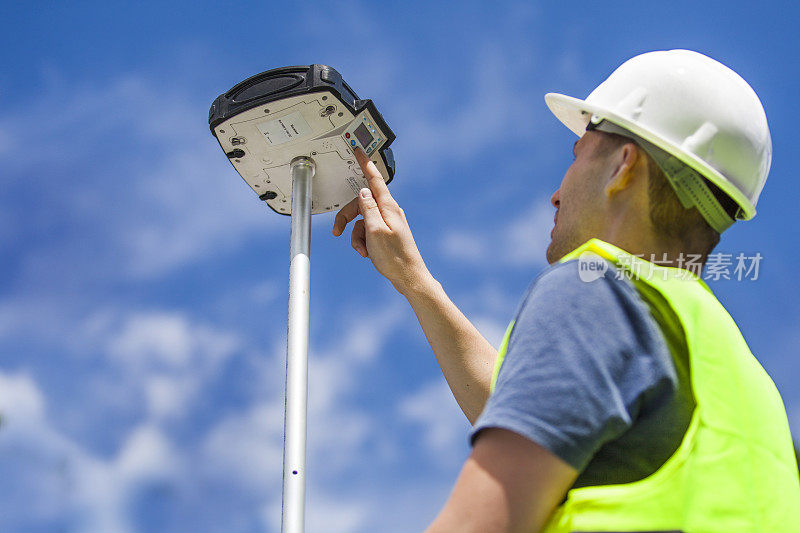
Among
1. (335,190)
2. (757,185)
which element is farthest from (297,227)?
(757,185)

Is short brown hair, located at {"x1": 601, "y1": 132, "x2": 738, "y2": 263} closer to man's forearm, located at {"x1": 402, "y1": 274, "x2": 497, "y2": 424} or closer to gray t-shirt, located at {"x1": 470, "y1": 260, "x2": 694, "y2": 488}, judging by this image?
gray t-shirt, located at {"x1": 470, "y1": 260, "x2": 694, "y2": 488}

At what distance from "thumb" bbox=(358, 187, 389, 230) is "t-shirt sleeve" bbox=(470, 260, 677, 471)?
59.4 inches

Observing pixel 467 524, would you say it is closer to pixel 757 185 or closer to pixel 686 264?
pixel 686 264

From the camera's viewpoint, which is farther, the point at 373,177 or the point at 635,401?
the point at 373,177

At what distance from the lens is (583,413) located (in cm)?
123

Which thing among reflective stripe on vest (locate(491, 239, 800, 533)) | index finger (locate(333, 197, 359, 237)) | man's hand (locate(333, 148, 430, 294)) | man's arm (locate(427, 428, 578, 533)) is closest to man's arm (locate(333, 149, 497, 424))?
man's hand (locate(333, 148, 430, 294))

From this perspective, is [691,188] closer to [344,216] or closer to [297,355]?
[297,355]

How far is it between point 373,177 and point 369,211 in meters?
0.14

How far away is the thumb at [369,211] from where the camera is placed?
9.50 feet

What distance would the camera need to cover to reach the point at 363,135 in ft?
9.37

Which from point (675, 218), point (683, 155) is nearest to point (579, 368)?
point (675, 218)

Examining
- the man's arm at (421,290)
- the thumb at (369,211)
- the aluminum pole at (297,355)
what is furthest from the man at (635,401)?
the thumb at (369,211)

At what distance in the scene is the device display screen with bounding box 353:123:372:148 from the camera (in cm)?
283

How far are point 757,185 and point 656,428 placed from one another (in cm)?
91
